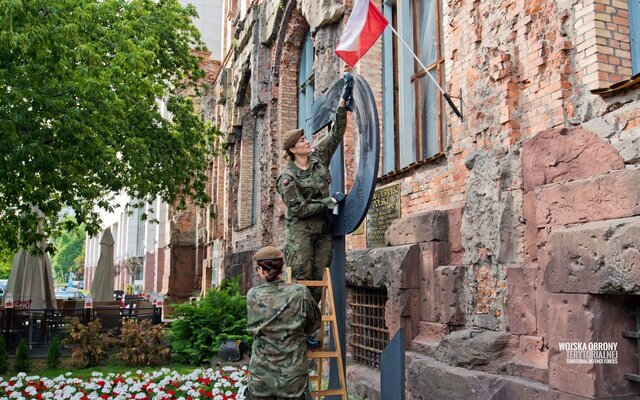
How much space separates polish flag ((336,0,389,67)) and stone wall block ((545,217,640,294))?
331cm

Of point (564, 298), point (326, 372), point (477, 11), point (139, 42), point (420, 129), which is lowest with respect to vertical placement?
point (326, 372)

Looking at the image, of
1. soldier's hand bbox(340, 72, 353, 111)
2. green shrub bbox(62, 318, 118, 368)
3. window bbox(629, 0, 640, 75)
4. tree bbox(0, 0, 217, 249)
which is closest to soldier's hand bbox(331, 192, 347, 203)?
soldier's hand bbox(340, 72, 353, 111)

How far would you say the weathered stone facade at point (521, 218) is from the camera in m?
4.12

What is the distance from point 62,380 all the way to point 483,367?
18.6 ft

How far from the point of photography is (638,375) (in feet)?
13.1

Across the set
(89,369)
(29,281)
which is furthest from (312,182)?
(29,281)

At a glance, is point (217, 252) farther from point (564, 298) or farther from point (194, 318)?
point (564, 298)

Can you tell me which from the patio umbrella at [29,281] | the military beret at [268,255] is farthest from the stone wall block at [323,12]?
the patio umbrella at [29,281]

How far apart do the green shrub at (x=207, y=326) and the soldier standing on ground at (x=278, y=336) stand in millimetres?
6352

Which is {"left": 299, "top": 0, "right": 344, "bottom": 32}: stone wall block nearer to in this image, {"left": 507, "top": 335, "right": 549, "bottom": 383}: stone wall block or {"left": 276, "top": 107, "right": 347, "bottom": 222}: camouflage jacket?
{"left": 276, "top": 107, "right": 347, "bottom": 222}: camouflage jacket

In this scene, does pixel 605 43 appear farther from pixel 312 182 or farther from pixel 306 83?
pixel 306 83

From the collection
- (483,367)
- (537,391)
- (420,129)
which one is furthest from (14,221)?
(537,391)

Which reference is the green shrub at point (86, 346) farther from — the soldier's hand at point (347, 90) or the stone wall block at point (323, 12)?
the soldier's hand at point (347, 90)

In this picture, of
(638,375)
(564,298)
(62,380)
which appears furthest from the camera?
(62,380)
